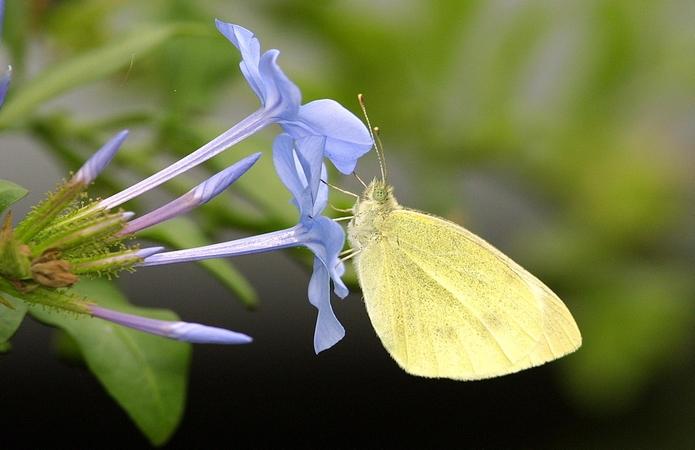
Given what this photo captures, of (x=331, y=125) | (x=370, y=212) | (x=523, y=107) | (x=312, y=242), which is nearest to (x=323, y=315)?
(x=312, y=242)

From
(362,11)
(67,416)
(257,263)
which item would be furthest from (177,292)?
(362,11)

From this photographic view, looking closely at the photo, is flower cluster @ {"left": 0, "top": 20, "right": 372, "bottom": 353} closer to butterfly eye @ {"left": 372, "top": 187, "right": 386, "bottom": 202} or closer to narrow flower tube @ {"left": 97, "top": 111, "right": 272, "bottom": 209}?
narrow flower tube @ {"left": 97, "top": 111, "right": 272, "bottom": 209}

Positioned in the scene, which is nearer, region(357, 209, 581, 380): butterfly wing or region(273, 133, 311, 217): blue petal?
region(273, 133, 311, 217): blue petal

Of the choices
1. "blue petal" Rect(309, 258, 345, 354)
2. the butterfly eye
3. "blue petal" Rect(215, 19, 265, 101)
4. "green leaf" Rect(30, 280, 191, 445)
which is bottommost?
"green leaf" Rect(30, 280, 191, 445)

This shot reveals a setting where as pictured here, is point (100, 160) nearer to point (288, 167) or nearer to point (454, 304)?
point (288, 167)

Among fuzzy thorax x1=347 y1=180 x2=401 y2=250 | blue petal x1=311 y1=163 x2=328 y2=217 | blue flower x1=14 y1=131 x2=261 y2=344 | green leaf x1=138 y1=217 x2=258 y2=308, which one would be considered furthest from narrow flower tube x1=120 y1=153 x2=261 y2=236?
fuzzy thorax x1=347 y1=180 x2=401 y2=250

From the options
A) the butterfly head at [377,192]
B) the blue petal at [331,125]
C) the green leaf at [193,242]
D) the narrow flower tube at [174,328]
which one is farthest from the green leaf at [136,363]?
the butterfly head at [377,192]

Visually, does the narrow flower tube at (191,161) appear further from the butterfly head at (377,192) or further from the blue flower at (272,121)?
the butterfly head at (377,192)
